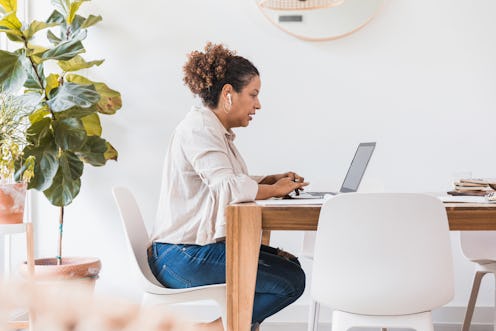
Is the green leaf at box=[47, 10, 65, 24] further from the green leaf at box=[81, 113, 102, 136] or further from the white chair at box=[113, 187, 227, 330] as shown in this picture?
the white chair at box=[113, 187, 227, 330]

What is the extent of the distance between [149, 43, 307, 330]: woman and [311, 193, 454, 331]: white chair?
1.38 ft

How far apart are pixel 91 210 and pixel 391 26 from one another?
69.2 inches

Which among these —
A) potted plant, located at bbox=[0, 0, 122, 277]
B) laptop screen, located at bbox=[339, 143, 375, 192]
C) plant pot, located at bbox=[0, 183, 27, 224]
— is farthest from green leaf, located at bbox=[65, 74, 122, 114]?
laptop screen, located at bbox=[339, 143, 375, 192]

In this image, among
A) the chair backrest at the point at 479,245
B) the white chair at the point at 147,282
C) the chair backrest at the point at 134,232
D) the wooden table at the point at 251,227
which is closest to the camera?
the wooden table at the point at 251,227

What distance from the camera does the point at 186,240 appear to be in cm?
200

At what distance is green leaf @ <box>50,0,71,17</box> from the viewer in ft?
10.1

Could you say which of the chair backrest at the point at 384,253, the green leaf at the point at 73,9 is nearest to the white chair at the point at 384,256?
the chair backrest at the point at 384,253

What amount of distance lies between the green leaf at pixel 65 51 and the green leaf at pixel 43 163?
357 millimetres

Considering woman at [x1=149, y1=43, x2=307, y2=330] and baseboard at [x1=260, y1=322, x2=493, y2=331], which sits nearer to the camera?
woman at [x1=149, y1=43, x2=307, y2=330]

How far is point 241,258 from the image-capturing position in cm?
171

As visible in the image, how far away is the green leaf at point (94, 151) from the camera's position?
9.64 feet

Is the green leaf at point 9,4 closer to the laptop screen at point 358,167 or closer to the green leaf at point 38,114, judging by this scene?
the green leaf at point 38,114

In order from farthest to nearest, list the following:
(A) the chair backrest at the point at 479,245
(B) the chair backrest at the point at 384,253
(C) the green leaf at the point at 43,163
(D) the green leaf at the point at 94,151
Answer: (D) the green leaf at the point at 94,151
(C) the green leaf at the point at 43,163
(A) the chair backrest at the point at 479,245
(B) the chair backrest at the point at 384,253

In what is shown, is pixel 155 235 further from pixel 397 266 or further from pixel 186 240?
pixel 397 266
